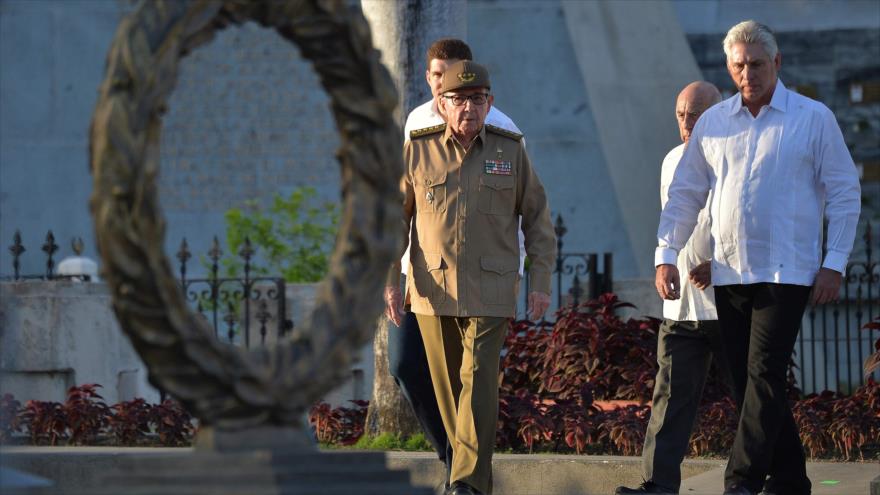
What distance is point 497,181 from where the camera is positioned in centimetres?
615

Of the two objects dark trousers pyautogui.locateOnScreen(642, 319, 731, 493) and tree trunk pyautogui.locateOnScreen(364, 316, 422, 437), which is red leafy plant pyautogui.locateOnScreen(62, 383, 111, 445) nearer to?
tree trunk pyautogui.locateOnScreen(364, 316, 422, 437)

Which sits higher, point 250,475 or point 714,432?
point 250,475

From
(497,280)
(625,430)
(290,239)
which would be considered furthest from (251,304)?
(497,280)

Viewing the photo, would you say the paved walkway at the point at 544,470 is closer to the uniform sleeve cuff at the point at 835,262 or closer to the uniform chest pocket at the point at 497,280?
the uniform chest pocket at the point at 497,280

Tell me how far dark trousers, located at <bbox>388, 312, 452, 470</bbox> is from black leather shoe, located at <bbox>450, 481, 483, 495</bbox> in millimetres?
565

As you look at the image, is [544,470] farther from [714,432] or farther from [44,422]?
[44,422]

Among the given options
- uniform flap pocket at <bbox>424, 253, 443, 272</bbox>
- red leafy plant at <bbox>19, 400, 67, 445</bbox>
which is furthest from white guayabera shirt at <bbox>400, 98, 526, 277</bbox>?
red leafy plant at <bbox>19, 400, 67, 445</bbox>

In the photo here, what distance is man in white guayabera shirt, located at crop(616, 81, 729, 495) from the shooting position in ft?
20.0

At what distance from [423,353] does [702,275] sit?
124 cm

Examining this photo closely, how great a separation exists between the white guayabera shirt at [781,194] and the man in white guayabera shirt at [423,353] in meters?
0.96

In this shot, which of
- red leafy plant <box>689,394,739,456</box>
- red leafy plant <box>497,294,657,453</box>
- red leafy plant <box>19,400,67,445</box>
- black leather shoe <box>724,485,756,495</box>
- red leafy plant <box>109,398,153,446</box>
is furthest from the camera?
red leafy plant <box>19,400,67,445</box>

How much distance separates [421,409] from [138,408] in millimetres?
3082

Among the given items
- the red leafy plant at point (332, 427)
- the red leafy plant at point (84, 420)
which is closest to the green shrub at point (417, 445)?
the red leafy plant at point (332, 427)

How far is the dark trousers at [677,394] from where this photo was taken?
6.10 meters
